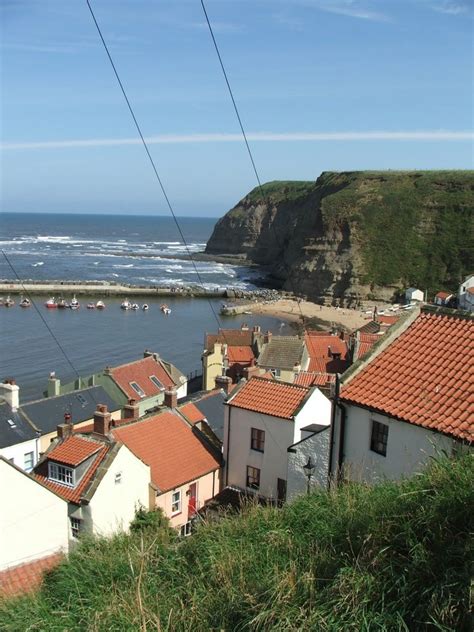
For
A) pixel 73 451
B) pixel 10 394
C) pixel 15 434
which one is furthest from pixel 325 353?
pixel 73 451

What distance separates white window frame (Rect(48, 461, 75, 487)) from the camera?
20312 millimetres

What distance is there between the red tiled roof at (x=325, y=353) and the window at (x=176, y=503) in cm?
2093

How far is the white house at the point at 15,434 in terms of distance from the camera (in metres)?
26.6

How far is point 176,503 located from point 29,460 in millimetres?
8505

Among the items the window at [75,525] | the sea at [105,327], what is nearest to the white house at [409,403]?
the window at [75,525]

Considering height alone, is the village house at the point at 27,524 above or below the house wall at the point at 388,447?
below

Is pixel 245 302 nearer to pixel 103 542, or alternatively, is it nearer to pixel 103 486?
pixel 103 486

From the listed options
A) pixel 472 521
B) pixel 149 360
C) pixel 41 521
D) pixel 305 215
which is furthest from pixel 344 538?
pixel 305 215

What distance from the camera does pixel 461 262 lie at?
361ft

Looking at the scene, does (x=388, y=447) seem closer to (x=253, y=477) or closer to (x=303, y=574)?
(x=303, y=574)

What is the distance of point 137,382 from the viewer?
38.3 m

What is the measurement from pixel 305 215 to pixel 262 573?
14580cm

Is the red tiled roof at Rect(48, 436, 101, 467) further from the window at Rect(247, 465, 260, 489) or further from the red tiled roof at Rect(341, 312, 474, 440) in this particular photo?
the red tiled roof at Rect(341, 312, 474, 440)

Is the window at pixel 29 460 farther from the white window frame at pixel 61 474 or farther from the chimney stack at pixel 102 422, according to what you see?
the white window frame at pixel 61 474
